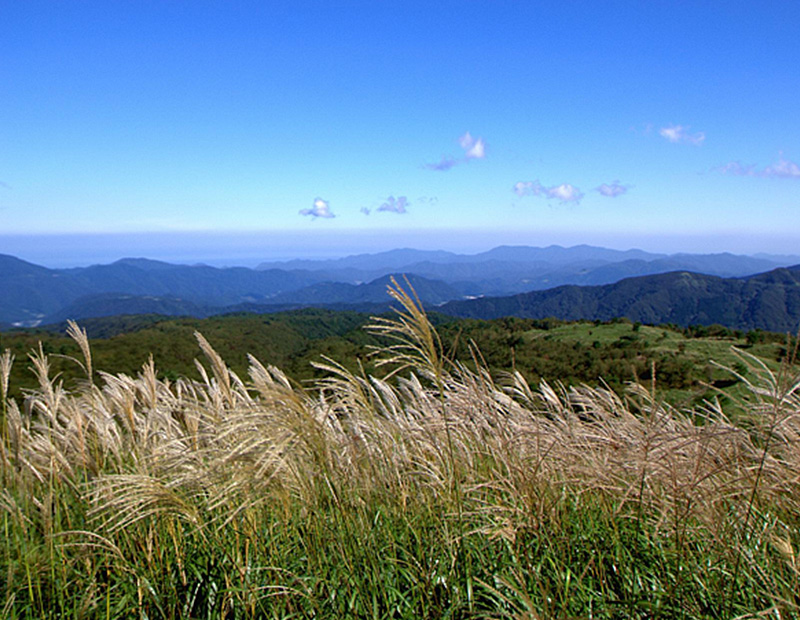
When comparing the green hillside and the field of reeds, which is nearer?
the field of reeds

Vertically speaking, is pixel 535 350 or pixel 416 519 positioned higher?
pixel 416 519

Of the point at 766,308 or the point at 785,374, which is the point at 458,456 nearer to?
the point at 785,374

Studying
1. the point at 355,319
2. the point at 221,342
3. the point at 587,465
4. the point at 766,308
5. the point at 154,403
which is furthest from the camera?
the point at 766,308

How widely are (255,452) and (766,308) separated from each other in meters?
235

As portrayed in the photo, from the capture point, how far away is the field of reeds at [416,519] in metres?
1.72

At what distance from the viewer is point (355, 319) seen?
119062 millimetres

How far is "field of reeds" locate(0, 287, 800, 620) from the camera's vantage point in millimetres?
1725

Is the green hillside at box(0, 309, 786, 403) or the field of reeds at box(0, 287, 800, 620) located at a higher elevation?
the field of reeds at box(0, 287, 800, 620)

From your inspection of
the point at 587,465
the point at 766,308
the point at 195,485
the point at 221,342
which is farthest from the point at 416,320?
the point at 766,308

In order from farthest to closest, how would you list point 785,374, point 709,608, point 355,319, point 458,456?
point 355,319
point 458,456
point 709,608
point 785,374

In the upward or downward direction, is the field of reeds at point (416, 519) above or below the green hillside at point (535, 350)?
above

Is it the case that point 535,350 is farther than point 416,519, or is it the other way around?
point 535,350

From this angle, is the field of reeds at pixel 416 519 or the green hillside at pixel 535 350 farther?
the green hillside at pixel 535 350

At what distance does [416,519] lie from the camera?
7.17ft
